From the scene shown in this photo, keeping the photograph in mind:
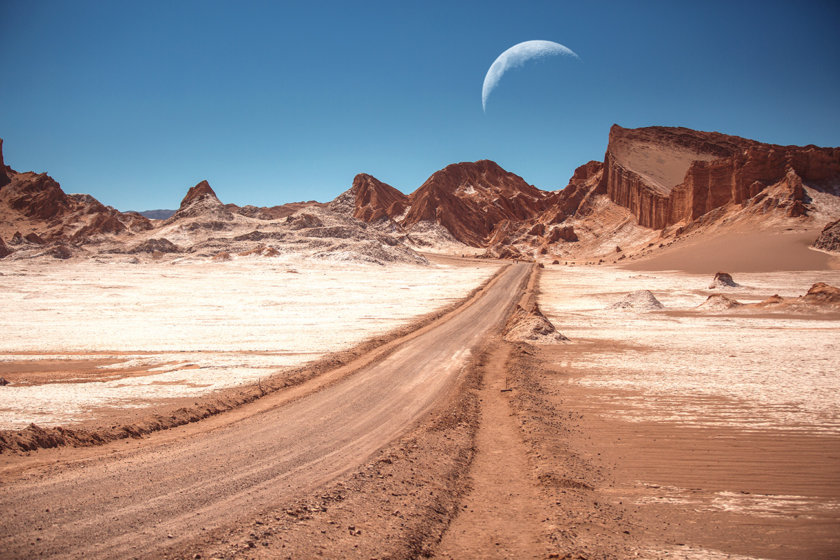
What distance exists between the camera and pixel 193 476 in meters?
8.08

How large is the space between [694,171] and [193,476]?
96696 mm

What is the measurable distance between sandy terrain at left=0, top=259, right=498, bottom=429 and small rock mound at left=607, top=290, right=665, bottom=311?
14.3 meters

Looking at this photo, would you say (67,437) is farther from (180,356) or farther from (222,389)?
(180,356)

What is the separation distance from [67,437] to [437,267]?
283ft

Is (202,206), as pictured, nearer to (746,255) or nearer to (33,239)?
(33,239)

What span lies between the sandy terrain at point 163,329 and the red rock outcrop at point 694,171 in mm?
50206

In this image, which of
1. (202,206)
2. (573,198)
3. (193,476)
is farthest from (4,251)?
(573,198)

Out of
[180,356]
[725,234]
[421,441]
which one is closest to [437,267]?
[725,234]

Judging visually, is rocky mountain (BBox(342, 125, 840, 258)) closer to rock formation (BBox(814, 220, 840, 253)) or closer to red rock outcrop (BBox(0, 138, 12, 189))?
rock formation (BBox(814, 220, 840, 253))

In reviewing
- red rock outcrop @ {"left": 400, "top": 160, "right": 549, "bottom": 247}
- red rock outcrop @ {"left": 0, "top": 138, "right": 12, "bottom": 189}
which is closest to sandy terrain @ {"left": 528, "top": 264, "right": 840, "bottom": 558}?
red rock outcrop @ {"left": 400, "top": 160, "right": 549, "bottom": 247}

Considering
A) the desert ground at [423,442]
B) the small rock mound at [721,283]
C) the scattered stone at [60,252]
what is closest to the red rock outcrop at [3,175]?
the scattered stone at [60,252]

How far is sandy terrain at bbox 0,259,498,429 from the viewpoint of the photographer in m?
14.1

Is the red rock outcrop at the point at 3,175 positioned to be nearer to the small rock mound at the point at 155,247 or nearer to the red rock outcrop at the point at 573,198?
the small rock mound at the point at 155,247

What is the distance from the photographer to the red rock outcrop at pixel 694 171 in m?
76.4
